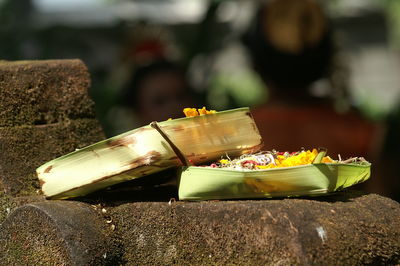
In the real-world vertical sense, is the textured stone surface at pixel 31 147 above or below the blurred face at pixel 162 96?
above

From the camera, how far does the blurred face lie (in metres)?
5.82

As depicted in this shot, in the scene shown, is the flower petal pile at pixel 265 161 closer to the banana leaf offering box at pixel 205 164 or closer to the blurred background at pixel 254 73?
the banana leaf offering box at pixel 205 164

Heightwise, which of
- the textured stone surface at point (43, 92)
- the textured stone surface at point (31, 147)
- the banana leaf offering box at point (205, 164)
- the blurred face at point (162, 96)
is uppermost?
the banana leaf offering box at point (205, 164)

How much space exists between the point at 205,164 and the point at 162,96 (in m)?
3.76

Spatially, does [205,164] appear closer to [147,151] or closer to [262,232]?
[147,151]

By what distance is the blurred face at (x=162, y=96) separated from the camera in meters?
5.82

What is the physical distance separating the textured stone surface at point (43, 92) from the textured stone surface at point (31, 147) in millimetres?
28

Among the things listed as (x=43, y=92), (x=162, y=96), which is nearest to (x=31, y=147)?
(x=43, y=92)

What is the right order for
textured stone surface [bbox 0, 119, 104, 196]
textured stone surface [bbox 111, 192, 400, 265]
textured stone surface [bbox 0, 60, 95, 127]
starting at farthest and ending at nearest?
textured stone surface [bbox 0, 60, 95, 127], textured stone surface [bbox 0, 119, 104, 196], textured stone surface [bbox 111, 192, 400, 265]

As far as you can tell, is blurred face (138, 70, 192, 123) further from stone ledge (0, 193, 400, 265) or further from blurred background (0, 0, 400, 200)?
stone ledge (0, 193, 400, 265)

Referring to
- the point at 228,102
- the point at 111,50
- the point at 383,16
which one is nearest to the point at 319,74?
the point at 228,102

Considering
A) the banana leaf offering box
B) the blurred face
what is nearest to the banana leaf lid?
the banana leaf offering box

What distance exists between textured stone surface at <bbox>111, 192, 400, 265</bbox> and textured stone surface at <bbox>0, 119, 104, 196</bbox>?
0.38 meters

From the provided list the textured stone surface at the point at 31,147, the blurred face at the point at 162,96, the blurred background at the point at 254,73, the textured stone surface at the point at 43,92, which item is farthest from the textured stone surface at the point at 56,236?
the blurred face at the point at 162,96
